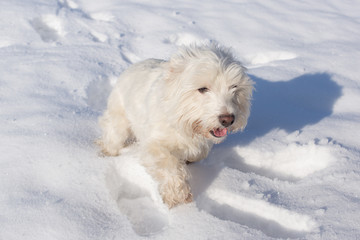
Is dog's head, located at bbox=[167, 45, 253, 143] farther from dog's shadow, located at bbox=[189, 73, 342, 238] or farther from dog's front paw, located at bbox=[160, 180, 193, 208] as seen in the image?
dog's shadow, located at bbox=[189, 73, 342, 238]

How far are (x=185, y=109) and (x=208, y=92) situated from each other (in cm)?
25

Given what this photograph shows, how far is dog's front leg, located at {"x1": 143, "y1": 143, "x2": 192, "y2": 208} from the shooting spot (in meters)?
2.95

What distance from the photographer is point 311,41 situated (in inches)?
241

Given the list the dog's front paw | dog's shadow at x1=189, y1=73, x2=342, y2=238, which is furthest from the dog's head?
dog's shadow at x1=189, y1=73, x2=342, y2=238

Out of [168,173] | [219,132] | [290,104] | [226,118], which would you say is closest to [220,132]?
[219,132]

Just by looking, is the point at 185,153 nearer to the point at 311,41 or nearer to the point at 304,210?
the point at 304,210

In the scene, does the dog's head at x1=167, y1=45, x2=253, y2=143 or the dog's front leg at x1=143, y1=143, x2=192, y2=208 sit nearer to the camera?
the dog's head at x1=167, y1=45, x2=253, y2=143

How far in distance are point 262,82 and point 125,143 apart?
2.13 m

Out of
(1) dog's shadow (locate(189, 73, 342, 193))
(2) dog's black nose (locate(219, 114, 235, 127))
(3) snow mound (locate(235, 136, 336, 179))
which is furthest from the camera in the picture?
(1) dog's shadow (locate(189, 73, 342, 193))

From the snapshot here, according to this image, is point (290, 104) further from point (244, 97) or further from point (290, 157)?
point (244, 97)

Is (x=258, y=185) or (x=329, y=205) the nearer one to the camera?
(x=329, y=205)

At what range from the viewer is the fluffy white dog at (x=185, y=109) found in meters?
2.85

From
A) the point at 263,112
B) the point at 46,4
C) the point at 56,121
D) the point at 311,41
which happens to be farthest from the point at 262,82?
the point at 46,4

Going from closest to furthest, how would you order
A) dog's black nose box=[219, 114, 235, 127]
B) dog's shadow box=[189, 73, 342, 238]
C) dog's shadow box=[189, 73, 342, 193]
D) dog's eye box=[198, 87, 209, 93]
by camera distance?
dog's black nose box=[219, 114, 235, 127] → dog's eye box=[198, 87, 209, 93] → dog's shadow box=[189, 73, 342, 238] → dog's shadow box=[189, 73, 342, 193]
